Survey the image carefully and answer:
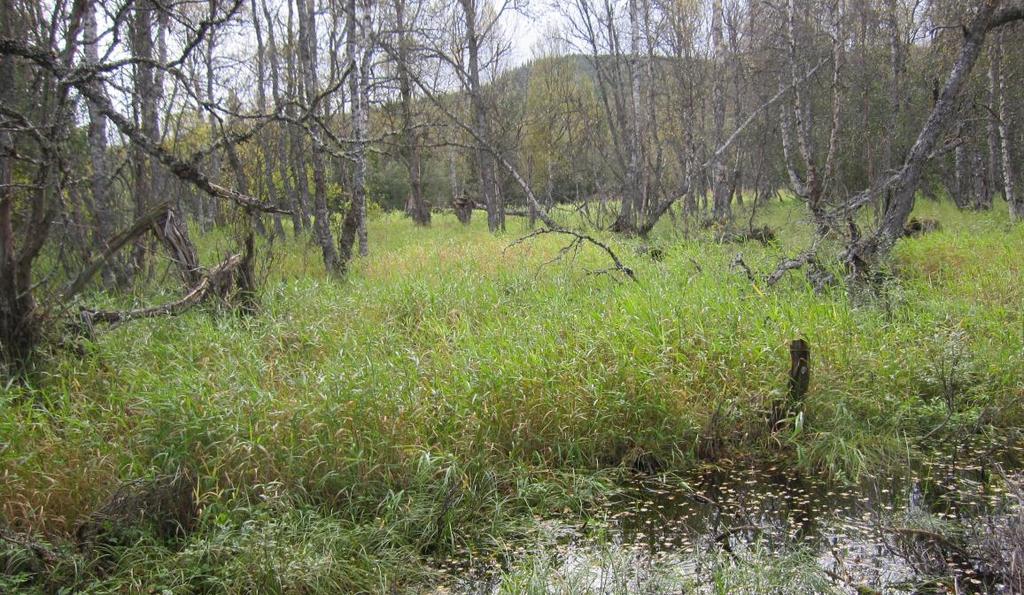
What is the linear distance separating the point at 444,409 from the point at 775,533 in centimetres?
210

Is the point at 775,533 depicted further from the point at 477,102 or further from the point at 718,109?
the point at 718,109

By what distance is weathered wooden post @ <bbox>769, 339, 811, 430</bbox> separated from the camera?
176 inches

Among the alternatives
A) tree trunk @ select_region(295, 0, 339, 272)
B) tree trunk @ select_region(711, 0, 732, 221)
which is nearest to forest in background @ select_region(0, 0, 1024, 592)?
tree trunk @ select_region(295, 0, 339, 272)

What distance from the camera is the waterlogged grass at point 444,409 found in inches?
141

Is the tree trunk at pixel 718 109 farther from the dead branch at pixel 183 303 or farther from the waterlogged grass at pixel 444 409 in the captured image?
the dead branch at pixel 183 303

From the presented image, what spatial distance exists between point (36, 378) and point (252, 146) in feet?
38.0

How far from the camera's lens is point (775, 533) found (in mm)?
3566

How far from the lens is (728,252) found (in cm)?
949

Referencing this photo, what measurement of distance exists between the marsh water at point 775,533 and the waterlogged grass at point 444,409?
8.1 inches

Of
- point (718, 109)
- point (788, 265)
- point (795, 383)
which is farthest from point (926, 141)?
point (718, 109)

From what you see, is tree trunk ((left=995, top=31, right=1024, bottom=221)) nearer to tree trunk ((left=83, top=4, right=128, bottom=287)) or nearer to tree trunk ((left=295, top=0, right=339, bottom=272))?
tree trunk ((left=295, top=0, right=339, bottom=272))

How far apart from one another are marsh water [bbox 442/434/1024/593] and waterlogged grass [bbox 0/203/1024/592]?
8.1 inches

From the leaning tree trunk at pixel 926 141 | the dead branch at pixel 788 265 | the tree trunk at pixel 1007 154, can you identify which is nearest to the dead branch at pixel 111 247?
the dead branch at pixel 788 265

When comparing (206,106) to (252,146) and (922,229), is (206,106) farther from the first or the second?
(252,146)
